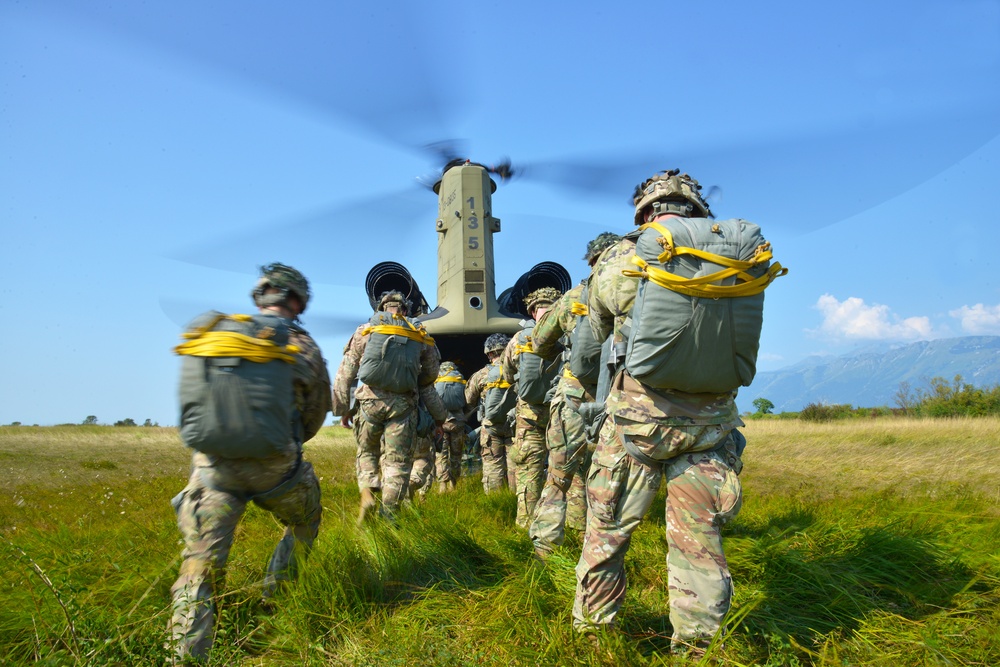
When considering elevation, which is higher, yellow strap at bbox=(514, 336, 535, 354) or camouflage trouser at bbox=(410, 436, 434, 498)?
yellow strap at bbox=(514, 336, 535, 354)

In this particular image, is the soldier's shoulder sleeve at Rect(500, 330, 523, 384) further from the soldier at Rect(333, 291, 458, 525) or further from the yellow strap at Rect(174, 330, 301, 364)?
the yellow strap at Rect(174, 330, 301, 364)

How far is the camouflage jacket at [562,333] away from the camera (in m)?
4.09

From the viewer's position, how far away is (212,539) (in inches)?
99.9

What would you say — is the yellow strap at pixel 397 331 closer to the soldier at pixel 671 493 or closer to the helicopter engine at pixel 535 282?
the soldier at pixel 671 493

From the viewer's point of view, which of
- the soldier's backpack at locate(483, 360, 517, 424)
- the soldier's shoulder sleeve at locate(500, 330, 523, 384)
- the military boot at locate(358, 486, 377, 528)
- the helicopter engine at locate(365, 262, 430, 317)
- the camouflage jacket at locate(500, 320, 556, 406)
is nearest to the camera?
the military boot at locate(358, 486, 377, 528)

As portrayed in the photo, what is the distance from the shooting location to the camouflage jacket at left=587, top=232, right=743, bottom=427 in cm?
247

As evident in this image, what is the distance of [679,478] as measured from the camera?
2.43m

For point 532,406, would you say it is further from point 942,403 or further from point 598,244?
point 942,403

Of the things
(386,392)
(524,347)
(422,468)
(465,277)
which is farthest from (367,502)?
(465,277)

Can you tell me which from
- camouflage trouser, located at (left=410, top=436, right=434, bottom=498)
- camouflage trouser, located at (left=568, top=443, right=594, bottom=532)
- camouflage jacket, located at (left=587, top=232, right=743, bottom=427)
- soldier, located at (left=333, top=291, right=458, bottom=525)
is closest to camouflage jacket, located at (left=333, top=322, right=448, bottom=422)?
soldier, located at (left=333, top=291, right=458, bottom=525)

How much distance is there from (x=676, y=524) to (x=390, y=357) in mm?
3212

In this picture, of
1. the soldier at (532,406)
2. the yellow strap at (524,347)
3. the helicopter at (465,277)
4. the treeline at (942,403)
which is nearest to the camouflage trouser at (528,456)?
the soldier at (532,406)

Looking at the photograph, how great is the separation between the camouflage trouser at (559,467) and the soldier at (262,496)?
1.47 meters

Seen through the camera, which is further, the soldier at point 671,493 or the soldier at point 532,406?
the soldier at point 532,406
